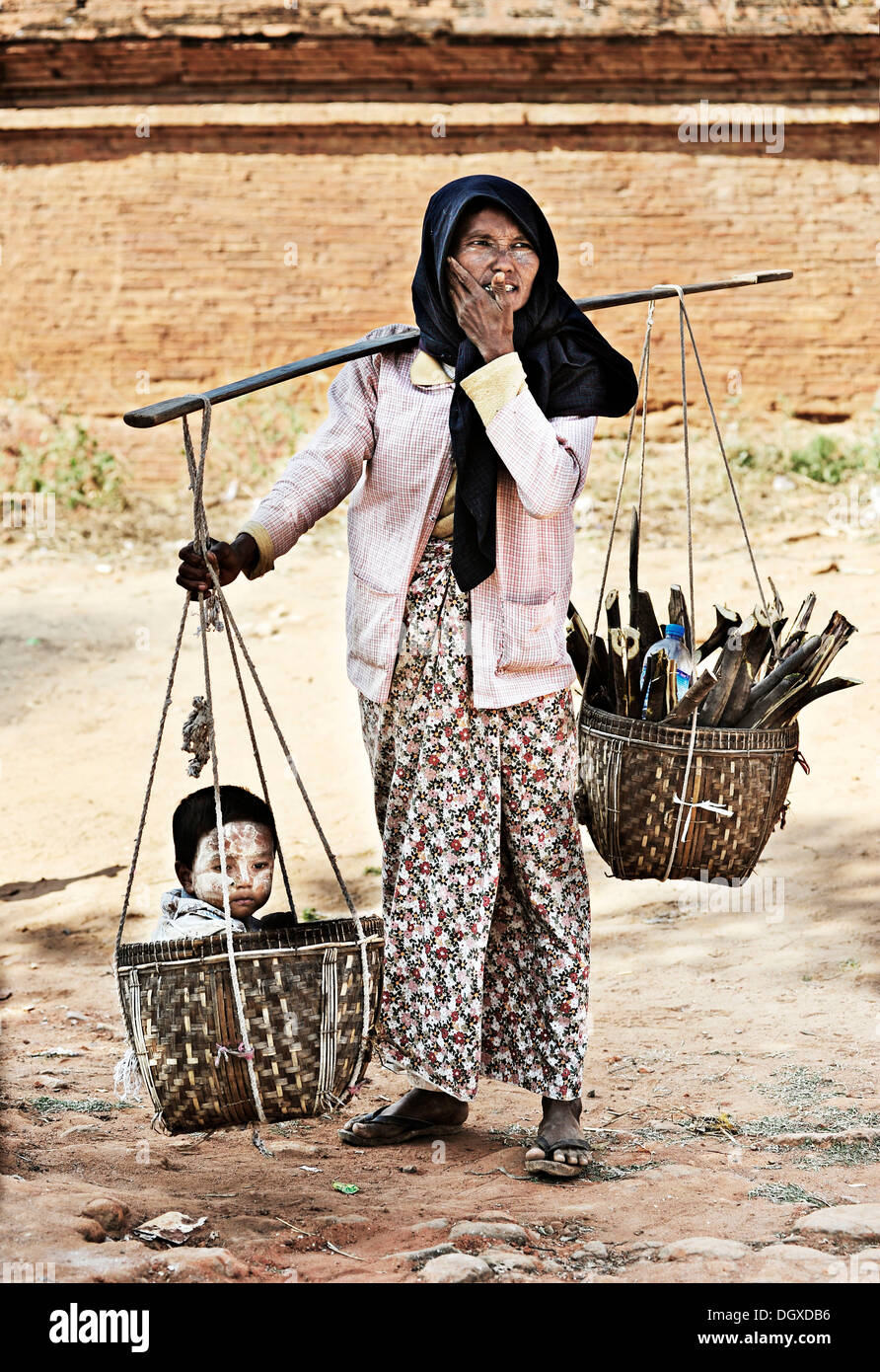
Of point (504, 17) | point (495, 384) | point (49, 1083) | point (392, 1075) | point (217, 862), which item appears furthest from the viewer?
point (504, 17)

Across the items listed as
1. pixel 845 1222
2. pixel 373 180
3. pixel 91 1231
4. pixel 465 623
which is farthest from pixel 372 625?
pixel 373 180

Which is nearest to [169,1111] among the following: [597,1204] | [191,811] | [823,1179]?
[191,811]

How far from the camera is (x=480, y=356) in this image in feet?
9.14

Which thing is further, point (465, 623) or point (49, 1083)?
point (49, 1083)

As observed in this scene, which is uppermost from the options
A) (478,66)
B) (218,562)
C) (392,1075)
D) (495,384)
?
(478,66)

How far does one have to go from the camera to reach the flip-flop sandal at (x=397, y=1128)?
3.22m

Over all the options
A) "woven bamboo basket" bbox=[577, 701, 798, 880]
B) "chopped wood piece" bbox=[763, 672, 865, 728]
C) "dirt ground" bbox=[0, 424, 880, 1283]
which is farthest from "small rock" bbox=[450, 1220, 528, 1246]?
"chopped wood piece" bbox=[763, 672, 865, 728]

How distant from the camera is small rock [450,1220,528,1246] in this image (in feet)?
8.57

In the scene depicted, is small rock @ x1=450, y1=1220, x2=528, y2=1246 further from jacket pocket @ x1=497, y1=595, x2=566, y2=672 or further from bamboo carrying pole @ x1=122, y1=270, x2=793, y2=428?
bamboo carrying pole @ x1=122, y1=270, x2=793, y2=428

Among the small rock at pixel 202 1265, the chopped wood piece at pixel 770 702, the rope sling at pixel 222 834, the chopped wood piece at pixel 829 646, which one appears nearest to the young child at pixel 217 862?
the rope sling at pixel 222 834

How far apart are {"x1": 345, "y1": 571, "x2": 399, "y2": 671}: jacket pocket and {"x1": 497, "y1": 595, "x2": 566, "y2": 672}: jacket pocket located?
234 millimetres

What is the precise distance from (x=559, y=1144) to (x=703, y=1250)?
0.54m

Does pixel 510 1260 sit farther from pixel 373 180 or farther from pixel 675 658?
pixel 373 180

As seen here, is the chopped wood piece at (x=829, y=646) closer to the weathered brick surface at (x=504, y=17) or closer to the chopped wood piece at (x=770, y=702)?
the chopped wood piece at (x=770, y=702)
